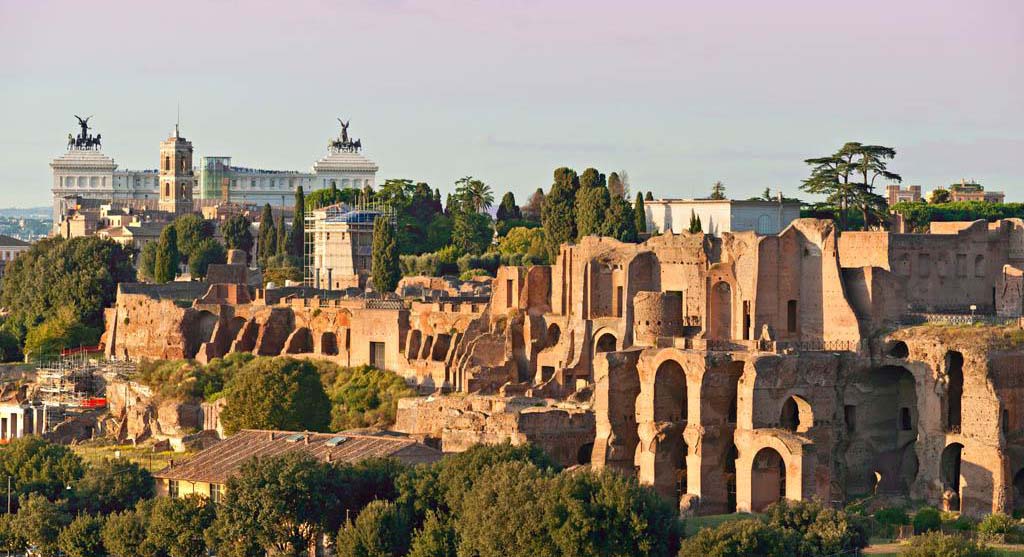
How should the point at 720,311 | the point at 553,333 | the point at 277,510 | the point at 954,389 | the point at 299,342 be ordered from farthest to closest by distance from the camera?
the point at 299,342
the point at 553,333
the point at 720,311
the point at 954,389
the point at 277,510

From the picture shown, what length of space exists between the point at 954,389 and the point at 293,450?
1612 cm

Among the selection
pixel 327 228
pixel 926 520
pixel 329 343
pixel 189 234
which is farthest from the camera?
pixel 189 234

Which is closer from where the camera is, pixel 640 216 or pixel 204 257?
pixel 640 216

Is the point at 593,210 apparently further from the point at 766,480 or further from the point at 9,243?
the point at 9,243

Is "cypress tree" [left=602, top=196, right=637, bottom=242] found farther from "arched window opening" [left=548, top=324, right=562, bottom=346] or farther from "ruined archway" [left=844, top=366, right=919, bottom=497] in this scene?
"ruined archway" [left=844, top=366, right=919, bottom=497]

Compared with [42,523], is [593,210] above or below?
above

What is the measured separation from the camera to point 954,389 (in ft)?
181

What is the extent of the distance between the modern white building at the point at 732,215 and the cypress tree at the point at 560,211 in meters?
3.37

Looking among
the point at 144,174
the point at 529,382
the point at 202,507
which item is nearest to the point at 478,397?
the point at 529,382

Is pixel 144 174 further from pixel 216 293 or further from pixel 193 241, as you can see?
pixel 216 293

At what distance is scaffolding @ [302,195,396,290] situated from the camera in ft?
318

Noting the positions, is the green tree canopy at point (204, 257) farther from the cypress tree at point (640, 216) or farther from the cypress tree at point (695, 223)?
the cypress tree at point (695, 223)

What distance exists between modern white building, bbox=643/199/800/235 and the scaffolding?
14.0 m

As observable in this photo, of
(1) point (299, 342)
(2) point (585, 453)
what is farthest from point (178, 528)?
(1) point (299, 342)
